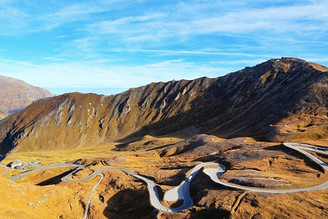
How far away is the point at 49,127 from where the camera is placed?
182000mm

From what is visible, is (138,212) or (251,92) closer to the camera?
(138,212)

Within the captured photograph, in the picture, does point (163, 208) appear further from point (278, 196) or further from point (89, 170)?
point (89, 170)

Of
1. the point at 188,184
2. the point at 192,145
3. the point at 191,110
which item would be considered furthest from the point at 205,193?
the point at 191,110

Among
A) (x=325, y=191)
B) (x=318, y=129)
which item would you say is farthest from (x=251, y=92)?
(x=325, y=191)

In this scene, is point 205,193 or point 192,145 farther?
point 192,145

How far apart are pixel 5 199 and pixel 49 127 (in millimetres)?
156468

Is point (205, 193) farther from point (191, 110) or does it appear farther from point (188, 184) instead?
point (191, 110)

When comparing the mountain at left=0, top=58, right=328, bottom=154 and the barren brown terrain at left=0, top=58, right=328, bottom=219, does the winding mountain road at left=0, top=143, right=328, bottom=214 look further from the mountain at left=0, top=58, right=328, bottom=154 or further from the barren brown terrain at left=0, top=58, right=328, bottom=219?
the mountain at left=0, top=58, right=328, bottom=154

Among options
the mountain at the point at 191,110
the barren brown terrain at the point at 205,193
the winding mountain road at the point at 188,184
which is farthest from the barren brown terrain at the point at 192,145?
the winding mountain road at the point at 188,184

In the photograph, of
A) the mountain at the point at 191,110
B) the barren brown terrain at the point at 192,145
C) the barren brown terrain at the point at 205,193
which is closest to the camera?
the barren brown terrain at the point at 205,193

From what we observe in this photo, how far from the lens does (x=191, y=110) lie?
163m

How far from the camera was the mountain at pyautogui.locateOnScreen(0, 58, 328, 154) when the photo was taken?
9738 cm

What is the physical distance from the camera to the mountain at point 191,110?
97375 millimetres

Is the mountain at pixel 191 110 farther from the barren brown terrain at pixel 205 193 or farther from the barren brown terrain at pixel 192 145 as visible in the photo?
the barren brown terrain at pixel 205 193
